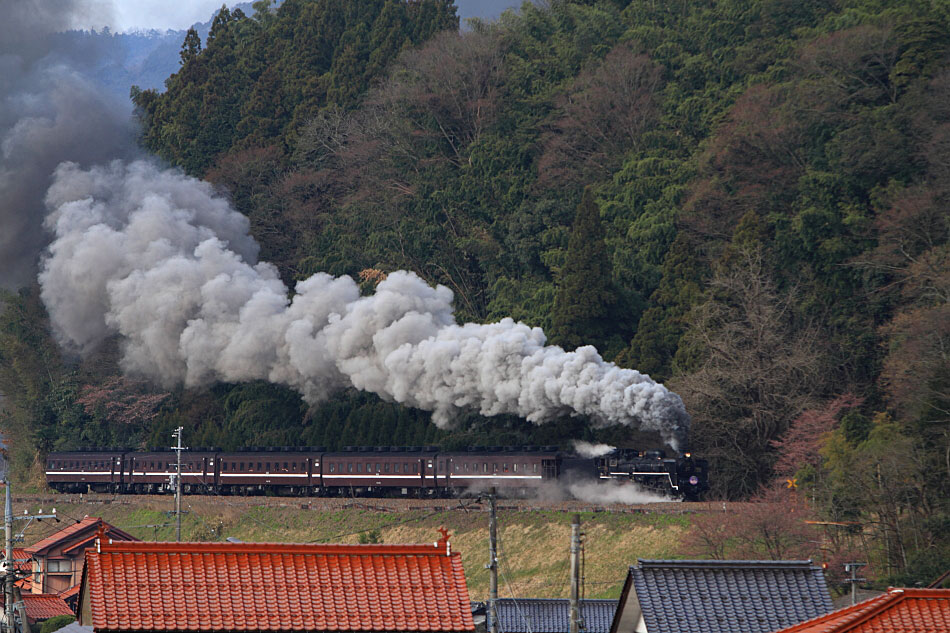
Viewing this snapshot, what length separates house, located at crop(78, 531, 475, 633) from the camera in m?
21.9

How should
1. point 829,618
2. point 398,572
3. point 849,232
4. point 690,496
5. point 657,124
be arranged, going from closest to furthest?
1. point 829,618
2. point 398,572
3. point 690,496
4. point 849,232
5. point 657,124

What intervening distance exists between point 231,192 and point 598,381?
38364 mm

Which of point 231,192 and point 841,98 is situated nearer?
point 841,98

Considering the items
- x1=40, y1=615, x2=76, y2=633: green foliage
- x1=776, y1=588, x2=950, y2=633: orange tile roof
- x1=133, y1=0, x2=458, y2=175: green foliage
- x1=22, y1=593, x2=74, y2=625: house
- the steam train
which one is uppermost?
x1=133, y1=0, x2=458, y2=175: green foliage

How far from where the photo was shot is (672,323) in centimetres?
6062

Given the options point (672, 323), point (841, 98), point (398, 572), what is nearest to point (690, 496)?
point (672, 323)

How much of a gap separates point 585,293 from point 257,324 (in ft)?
53.5

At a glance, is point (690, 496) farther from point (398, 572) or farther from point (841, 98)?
point (398, 572)

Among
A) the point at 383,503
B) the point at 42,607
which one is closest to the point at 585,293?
the point at 383,503

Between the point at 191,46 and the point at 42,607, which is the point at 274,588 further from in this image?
the point at 191,46

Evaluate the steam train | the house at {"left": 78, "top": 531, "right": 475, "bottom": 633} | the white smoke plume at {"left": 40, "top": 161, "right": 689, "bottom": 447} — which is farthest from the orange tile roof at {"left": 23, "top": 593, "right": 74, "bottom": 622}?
the white smoke plume at {"left": 40, "top": 161, "right": 689, "bottom": 447}

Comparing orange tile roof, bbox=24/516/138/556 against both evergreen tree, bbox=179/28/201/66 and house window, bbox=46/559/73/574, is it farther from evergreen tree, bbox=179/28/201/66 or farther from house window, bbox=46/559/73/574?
evergreen tree, bbox=179/28/201/66

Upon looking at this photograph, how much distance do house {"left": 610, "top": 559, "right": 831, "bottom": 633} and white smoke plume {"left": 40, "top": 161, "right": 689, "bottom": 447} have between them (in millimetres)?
27874

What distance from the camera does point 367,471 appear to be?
2371 inches
